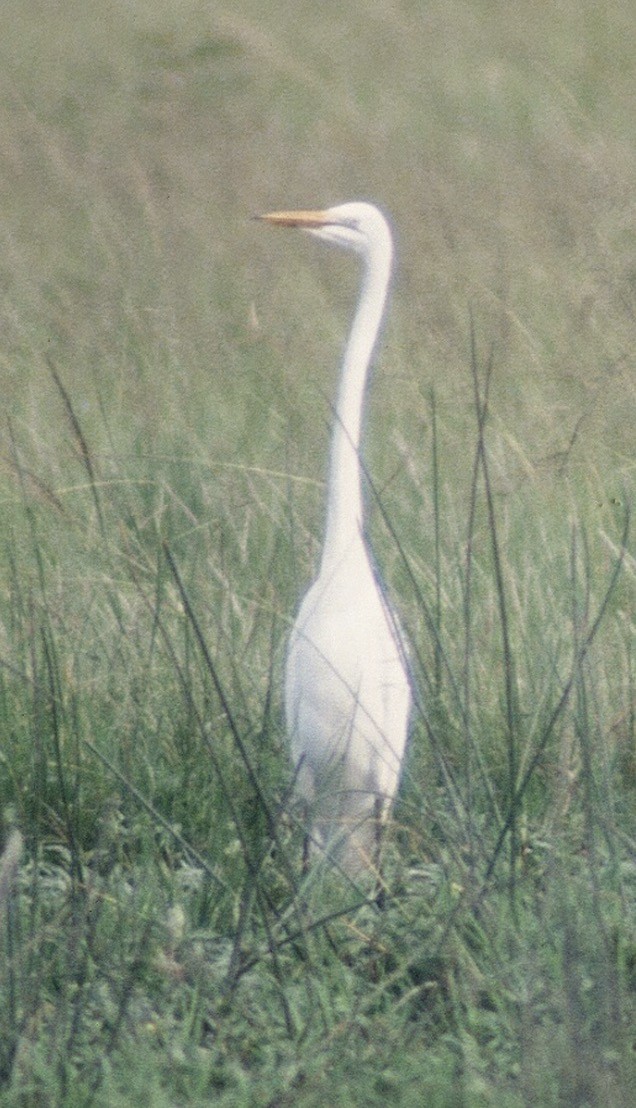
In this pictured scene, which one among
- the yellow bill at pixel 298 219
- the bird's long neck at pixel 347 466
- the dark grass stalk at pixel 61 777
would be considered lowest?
the dark grass stalk at pixel 61 777

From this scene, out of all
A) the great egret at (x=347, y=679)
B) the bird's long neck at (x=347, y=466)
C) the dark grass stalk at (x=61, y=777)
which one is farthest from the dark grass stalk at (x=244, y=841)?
the bird's long neck at (x=347, y=466)

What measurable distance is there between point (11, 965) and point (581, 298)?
3.04 metres

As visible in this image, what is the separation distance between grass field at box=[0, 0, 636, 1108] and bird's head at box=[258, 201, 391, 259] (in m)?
0.33

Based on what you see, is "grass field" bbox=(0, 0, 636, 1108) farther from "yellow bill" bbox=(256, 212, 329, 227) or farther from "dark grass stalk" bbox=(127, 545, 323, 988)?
"yellow bill" bbox=(256, 212, 329, 227)

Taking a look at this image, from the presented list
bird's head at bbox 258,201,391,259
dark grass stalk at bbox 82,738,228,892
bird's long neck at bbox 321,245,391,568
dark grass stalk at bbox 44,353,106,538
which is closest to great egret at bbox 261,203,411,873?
bird's long neck at bbox 321,245,391,568

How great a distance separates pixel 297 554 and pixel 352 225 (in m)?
0.72

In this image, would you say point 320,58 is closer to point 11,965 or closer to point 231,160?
point 231,160

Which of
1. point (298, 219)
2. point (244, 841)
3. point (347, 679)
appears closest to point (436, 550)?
point (347, 679)

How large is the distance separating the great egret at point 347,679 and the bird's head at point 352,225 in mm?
122

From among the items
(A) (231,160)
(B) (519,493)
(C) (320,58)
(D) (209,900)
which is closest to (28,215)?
(A) (231,160)

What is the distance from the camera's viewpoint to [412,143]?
20.6 ft

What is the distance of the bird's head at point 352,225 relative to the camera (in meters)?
2.83

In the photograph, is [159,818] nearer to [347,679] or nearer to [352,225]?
[347,679]

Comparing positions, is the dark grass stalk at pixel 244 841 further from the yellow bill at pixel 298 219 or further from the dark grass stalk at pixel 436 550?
the yellow bill at pixel 298 219
